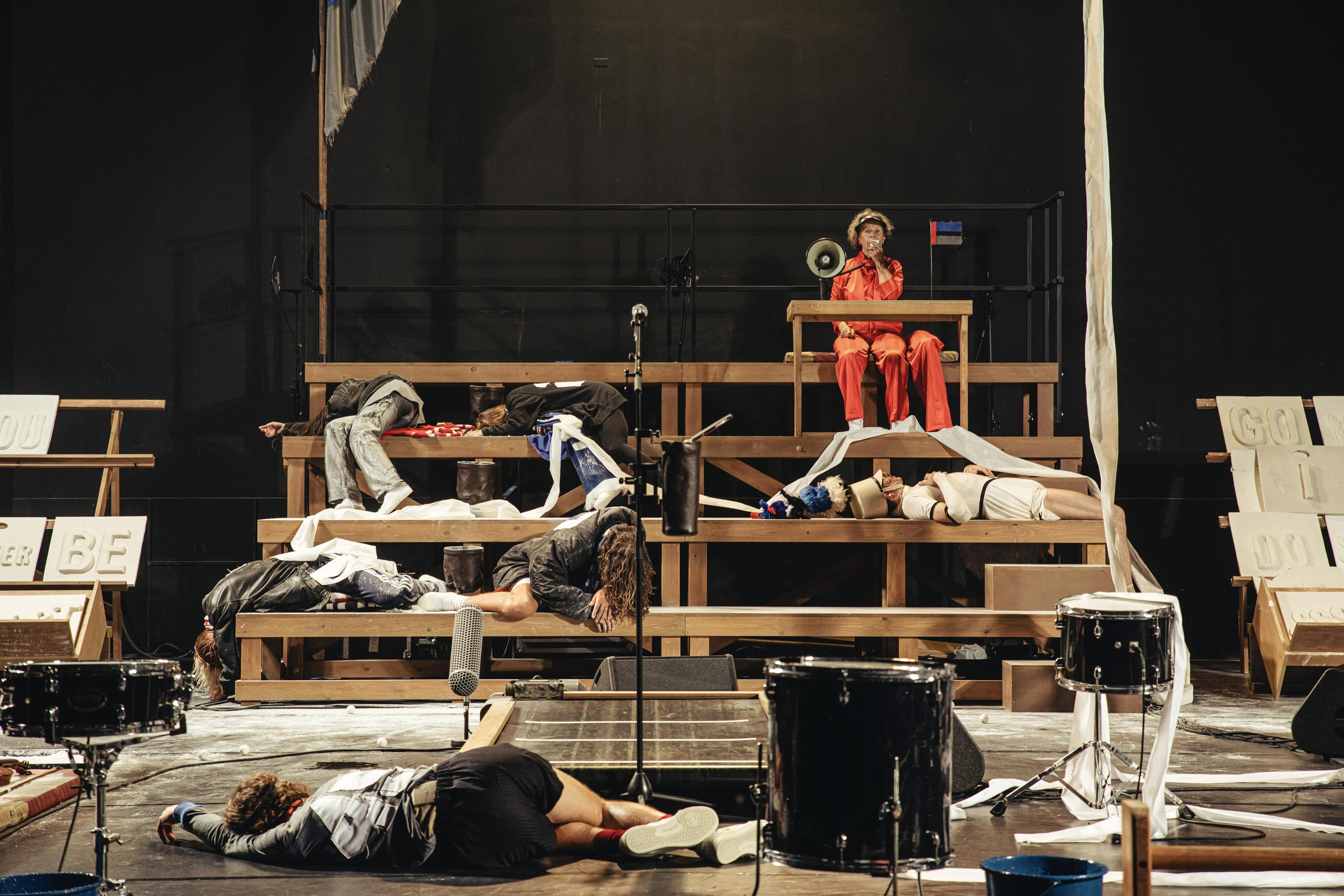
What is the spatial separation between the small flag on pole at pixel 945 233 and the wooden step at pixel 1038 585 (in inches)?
115

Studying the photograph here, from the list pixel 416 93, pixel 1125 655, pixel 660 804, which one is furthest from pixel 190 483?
pixel 1125 655

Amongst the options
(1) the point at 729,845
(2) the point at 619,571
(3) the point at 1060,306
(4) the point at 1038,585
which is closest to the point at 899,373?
(3) the point at 1060,306

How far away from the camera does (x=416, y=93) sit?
30.1ft

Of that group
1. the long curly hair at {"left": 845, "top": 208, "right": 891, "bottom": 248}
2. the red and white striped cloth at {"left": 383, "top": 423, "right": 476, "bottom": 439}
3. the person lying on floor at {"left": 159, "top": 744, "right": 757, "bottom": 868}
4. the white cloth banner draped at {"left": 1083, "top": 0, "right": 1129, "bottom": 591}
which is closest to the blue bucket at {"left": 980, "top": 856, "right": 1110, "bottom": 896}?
the person lying on floor at {"left": 159, "top": 744, "right": 757, "bottom": 868}

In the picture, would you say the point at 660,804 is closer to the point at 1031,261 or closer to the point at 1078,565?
the point at 1078,565

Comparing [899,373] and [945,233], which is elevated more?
[945,233]

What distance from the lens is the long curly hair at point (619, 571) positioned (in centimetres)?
679

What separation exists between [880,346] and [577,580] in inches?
103

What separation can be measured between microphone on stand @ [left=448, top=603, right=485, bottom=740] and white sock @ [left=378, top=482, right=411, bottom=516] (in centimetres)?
287

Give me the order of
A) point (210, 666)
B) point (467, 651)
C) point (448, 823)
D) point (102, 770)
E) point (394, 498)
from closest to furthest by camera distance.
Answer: point (102, 770) → point (448, 823) → point (467, 651) → point (210, 666) → point (394, 498)

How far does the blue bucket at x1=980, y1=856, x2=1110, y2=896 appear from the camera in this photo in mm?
A: 2893

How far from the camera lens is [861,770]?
292 cm

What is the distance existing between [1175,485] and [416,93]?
20.4 feet

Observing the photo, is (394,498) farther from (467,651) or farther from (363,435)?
(467,651)
